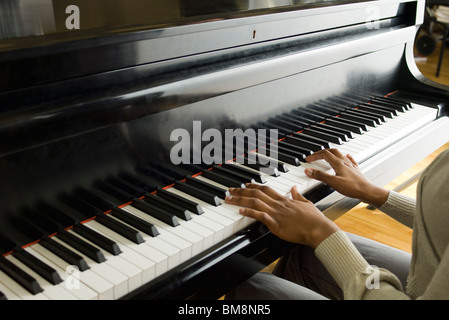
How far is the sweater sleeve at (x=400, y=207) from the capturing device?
157 centimetres

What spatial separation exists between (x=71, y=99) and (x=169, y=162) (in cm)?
40

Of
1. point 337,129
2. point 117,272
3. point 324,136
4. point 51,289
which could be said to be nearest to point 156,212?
point 117,272

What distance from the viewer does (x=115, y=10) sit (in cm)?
159

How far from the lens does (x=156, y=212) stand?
128 cm

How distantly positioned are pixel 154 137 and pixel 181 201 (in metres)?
0.19

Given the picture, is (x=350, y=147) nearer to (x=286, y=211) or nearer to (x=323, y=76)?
(x=323, y=76)

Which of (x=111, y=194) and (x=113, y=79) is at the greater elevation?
(x=113, y=79)

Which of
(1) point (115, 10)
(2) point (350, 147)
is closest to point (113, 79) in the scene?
(1) point (115, 10)

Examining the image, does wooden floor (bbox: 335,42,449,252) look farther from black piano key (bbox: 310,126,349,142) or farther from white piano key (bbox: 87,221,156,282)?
white piano key (bbox: 87,221,156,282)

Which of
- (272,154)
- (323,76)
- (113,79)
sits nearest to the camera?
(113,79)

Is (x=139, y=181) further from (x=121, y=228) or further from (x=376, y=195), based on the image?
(x=376, y=195)

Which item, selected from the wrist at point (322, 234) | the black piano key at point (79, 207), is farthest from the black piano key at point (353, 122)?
the black piano key at point (79, 207)

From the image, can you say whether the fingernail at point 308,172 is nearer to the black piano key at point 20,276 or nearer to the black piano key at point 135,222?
the black piano key at point 135,222

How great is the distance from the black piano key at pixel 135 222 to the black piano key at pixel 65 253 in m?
0.18
